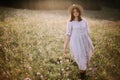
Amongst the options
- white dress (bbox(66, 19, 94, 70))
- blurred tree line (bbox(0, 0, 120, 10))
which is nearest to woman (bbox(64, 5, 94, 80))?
white dress (bbox(66, 19, 94, 70))

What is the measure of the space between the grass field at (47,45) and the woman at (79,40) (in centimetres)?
10

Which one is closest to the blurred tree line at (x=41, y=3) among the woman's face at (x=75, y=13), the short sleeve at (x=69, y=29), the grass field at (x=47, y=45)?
the grass field at (x=47, y=45)

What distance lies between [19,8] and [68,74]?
1517 mm

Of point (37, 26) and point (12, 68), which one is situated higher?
point (37, 26)

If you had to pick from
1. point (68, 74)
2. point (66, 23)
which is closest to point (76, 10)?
point (66, 23)

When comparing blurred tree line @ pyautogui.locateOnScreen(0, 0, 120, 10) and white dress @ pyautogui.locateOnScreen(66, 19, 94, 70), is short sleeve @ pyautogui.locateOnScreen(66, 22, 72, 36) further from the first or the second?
blurred tree line @ pyautogui.locateOnScreen(0, 0, 120, 10)

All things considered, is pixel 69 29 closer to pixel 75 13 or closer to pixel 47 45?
pixel 75 13

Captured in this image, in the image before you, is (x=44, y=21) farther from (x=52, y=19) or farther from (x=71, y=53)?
(x=71, y=53)

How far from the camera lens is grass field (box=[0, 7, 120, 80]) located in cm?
509

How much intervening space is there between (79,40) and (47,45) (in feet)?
1.85

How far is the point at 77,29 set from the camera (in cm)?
539

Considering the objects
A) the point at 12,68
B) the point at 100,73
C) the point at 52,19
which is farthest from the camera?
the point at 52,19

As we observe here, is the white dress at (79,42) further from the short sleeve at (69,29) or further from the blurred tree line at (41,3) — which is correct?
the blurred tree line at (41,3)

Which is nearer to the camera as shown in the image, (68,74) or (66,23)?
(68,74)
